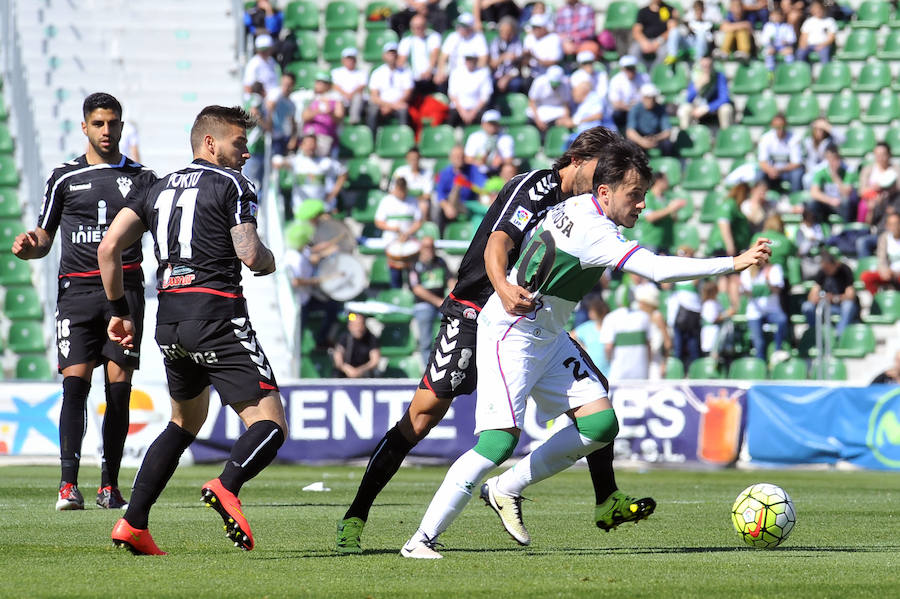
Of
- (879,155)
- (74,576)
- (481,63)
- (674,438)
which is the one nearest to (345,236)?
(481,63)

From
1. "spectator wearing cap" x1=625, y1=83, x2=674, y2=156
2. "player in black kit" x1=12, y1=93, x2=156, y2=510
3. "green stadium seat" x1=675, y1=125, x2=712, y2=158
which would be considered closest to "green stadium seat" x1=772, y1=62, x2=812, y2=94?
"green stadium seat" x1=675, y1=125, x2=712, y2=158

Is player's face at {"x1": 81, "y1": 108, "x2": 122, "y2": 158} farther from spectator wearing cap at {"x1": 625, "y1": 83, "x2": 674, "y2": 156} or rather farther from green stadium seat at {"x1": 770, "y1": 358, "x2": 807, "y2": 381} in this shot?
spectator wearing cap at {"x1": 625, "y1": 83, "x2": 674, "y2": 156}

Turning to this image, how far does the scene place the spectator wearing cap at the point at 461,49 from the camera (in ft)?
71.8

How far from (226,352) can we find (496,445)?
137 centimetres

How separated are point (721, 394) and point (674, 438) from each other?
763 millimetres

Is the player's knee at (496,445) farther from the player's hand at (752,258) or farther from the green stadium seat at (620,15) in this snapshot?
the green stadium seat at (620,15)

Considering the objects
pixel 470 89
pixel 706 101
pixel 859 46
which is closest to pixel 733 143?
pixel 706 101

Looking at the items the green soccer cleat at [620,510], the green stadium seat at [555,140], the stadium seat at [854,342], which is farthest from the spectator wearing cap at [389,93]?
the green soccer cleat at [620,510]

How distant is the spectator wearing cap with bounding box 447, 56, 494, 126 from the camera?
2170 cm

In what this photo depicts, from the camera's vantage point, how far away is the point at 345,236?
761 inches

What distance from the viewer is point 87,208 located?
9.47 metres

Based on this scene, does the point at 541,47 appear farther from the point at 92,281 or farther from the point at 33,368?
the point at 92,281

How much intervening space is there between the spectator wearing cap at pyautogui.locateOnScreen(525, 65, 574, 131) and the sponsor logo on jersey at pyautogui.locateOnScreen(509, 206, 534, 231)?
14.7 m

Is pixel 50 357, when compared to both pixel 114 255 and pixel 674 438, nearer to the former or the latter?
→ pixel 674 438
